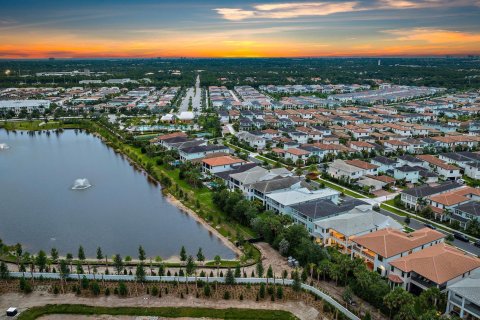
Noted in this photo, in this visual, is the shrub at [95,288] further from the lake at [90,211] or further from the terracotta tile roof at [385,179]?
the terracotta tile roof at [385,179]

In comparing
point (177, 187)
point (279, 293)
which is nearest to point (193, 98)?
point (177, 187)

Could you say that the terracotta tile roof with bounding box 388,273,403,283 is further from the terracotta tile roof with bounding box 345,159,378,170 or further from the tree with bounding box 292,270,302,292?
the terracotta tile roof with bounding box 345,159,378,170

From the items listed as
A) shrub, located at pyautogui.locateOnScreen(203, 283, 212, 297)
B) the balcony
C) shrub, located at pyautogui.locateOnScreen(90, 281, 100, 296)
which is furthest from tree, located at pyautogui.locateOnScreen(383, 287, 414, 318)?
shrub, located at pyautogui.locateOnScreen(90, 281, 100, 296)

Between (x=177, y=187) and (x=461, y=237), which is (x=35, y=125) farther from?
(x=461, y=237)

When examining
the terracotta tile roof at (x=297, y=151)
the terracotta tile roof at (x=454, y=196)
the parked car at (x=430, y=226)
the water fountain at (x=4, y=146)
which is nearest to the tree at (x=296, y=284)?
the parked car at (x=430, y=226)

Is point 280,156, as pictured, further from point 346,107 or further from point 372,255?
point 346,107
